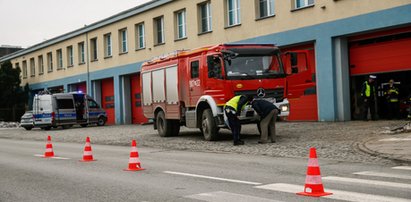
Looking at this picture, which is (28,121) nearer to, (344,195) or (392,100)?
(392,100)

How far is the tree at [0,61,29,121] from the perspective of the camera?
5288 cm

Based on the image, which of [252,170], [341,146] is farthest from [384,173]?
[341,146]

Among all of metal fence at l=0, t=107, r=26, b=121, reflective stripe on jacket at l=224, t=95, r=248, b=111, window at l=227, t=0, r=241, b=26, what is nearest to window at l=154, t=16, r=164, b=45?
window at l=227, t=0, r=241, b=26

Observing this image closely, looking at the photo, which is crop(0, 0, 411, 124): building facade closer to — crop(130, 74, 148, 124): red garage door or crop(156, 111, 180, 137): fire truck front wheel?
crop(130, 74, 148, 124): red garage door

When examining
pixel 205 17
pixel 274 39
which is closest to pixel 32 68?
pixel 205 17

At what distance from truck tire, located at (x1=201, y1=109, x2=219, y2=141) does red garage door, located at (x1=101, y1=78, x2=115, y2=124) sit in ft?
79.6

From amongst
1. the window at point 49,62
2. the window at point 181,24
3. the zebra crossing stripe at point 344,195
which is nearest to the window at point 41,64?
the window at point 49,62

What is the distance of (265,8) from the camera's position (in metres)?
25.8

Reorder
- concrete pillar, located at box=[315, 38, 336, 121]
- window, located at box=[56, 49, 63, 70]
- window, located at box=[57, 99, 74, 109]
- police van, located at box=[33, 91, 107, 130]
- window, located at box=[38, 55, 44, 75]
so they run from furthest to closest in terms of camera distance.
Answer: window, located at box=[38, 55, 44, 75] → window, located at box=[56, 49, 63, 70] → window, located at box=[57, 99, 74, 109] → police van, located at box=[33, 91, 107, 130] → concrete pillar, located at box=[315, 38, 336, 121]

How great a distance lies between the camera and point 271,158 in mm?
12203

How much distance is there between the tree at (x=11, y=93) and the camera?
5288cm

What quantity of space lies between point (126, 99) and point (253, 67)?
76.5ft

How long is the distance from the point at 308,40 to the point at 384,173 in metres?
14.8

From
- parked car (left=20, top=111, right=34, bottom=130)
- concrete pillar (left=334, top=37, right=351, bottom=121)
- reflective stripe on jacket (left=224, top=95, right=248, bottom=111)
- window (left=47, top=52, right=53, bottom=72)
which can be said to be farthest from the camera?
window (left=47, top=52, right=53, bottom=72)
